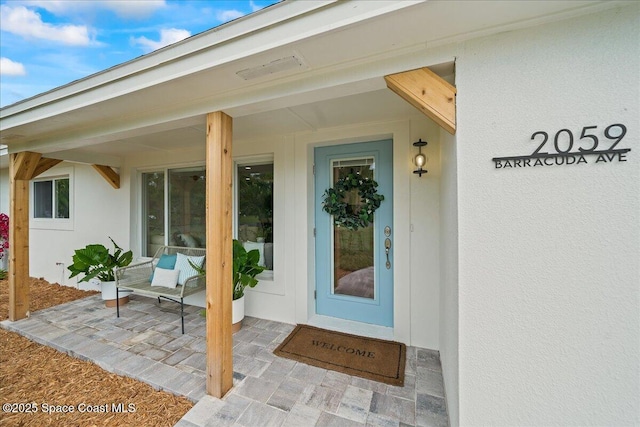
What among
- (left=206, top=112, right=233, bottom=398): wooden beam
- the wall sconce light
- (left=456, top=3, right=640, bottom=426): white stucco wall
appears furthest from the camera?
the wall sconce light

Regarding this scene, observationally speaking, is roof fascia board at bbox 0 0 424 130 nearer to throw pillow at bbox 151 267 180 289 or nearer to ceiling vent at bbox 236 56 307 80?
ceiling vent at bbox 236 56 307 80

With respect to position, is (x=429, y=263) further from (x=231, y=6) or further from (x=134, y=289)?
(x=231, y=6)

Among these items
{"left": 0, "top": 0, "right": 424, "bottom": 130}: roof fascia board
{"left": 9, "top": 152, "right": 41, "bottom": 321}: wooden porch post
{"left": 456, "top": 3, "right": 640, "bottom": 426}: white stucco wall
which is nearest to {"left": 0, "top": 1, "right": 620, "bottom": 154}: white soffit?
{"left": 0, "top": 0, "right": 424, "bottom": 130}: roof fascia board

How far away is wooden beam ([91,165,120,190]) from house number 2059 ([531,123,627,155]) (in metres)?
5.37

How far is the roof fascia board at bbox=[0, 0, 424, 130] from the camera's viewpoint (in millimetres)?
1166

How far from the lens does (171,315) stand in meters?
3.28

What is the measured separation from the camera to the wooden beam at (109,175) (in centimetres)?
405

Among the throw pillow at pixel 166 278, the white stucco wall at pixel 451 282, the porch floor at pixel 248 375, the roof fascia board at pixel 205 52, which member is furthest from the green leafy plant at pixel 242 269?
the white stucco wall at pixel 451 282

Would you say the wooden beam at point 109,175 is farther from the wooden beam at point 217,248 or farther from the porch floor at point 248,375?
the wooden beam at point 217,248

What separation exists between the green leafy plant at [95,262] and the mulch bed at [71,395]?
1081 mm

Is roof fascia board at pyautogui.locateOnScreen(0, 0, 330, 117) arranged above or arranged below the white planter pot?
above

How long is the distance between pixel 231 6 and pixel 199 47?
10.6 feet

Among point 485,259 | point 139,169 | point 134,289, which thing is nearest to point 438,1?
point 485,259

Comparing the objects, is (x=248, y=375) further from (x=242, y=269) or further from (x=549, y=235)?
(x=549, y=235)
